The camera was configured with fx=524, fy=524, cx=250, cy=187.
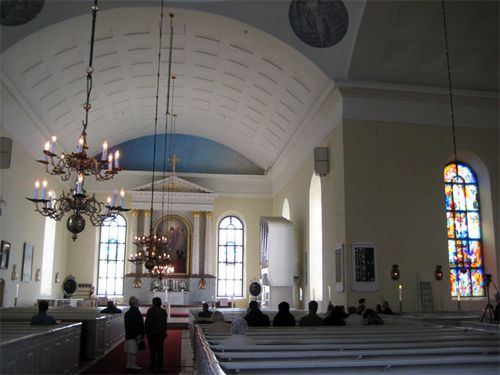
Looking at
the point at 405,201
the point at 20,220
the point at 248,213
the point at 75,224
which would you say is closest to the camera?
the point at 75,224

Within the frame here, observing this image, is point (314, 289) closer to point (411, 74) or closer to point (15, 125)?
point (411, 74)

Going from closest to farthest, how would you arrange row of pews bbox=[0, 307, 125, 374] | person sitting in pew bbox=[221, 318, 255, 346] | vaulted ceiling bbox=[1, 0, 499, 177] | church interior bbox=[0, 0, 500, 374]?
person sitting in pew bbox=[221, 318, 255, 346]
row of pews bbox=[0, 307, 125, 374]
vaulted ceiling bbox=[1, 0, 499, 177]
church interior bbox=[0, 0, 500, 374]

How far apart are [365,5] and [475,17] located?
2617 mm

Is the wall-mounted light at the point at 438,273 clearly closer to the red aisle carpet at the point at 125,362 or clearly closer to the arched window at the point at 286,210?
the red aisle carpet at the point at 125,362

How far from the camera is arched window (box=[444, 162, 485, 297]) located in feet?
43.3

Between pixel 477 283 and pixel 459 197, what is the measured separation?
2227 millimetres

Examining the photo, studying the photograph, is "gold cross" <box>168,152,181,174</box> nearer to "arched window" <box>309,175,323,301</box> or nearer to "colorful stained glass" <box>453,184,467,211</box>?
"arched window" <box>309,175,323,301</box>

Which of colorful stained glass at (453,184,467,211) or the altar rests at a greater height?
colorful stained glass at (453,184,467,211)

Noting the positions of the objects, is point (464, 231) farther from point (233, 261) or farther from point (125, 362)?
point (233, 261)

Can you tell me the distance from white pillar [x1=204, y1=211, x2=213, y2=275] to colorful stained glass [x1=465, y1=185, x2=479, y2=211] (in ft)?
38.2

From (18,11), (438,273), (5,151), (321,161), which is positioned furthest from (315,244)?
(18,11)

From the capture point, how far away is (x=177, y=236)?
74.7ft

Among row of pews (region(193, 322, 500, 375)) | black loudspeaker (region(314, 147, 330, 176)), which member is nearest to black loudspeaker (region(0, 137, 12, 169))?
black loudspeaker (region(314, 147, 330, 176))

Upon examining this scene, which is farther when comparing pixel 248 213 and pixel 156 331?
pixel 248 213
